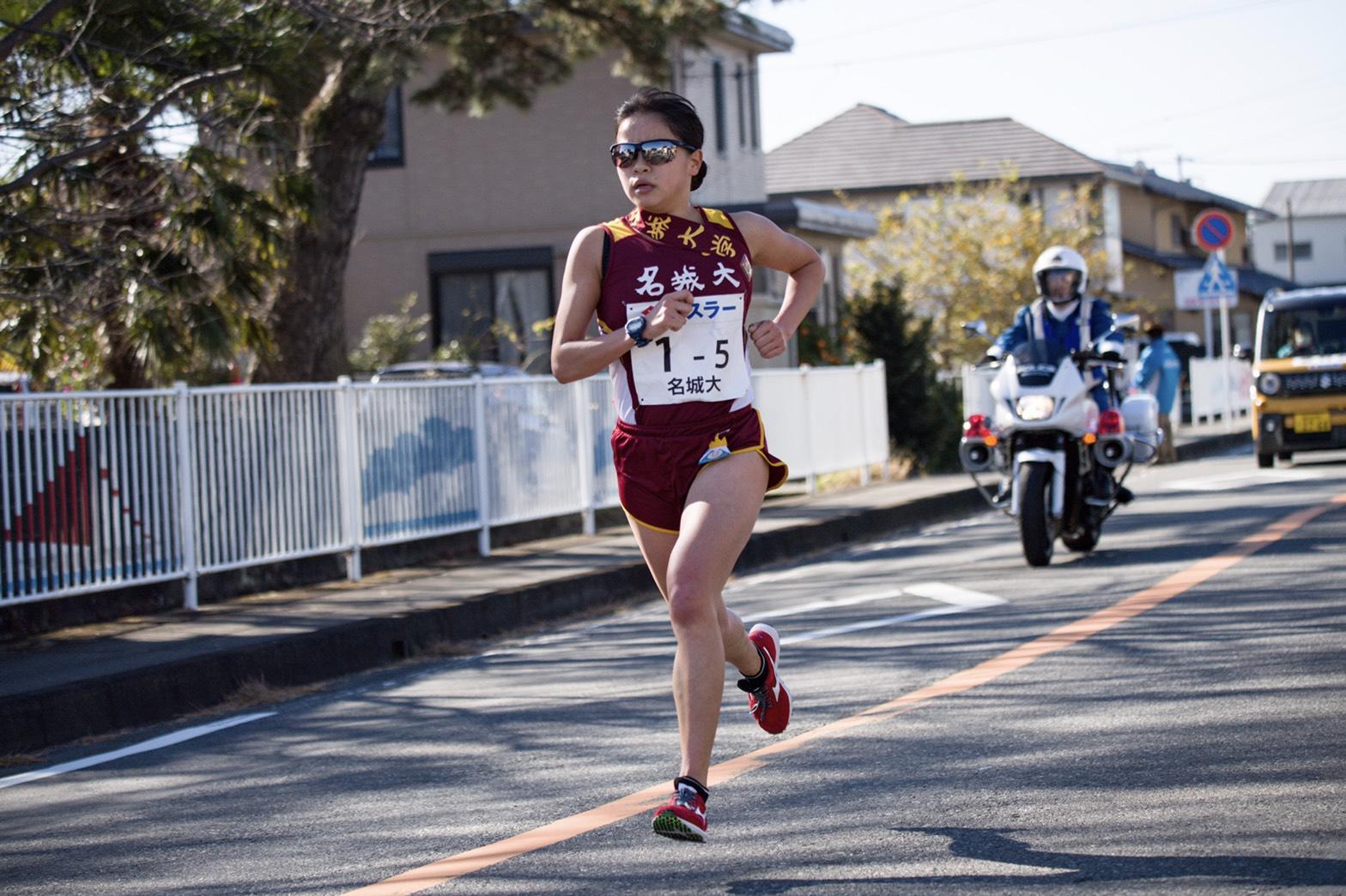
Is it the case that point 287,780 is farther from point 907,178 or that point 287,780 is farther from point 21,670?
point 907,178

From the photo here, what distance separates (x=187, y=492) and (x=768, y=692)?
6.22 metres

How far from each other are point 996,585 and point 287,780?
5.41m

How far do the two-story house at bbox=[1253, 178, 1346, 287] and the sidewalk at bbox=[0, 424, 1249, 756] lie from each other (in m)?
96.1

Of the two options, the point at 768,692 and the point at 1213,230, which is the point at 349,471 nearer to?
the point at 768,692

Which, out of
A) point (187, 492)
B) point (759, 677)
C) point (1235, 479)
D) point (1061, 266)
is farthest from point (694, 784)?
point (1235, 479)

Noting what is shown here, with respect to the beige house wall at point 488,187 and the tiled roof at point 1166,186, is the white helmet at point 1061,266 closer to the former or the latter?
the beige house wall at point 488,187

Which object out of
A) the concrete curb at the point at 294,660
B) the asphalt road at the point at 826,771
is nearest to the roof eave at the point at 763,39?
the concrete curb at the point at 294,660

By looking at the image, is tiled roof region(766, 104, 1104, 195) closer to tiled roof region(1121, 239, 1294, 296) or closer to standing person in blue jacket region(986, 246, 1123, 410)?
tiled roof region(1121, 239, 1294, 296)

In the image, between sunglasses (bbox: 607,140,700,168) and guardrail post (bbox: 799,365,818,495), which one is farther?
guardrail post (bbox: 799,365,818,495)

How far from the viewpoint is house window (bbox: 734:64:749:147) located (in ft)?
105

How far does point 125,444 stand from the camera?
10352 mm

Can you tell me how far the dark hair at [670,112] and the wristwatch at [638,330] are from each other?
60 cm

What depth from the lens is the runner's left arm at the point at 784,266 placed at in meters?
5.02

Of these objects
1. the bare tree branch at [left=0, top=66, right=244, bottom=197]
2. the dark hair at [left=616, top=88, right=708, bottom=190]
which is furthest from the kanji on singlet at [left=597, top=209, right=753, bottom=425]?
the bare tree branch at [left=0, top=66, right=244, bottom=197]
